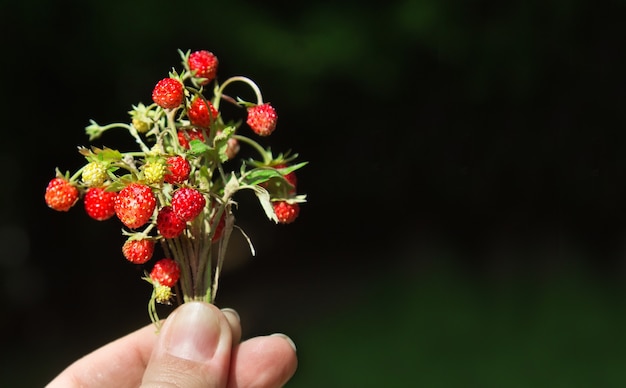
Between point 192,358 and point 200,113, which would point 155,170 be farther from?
point 192,358

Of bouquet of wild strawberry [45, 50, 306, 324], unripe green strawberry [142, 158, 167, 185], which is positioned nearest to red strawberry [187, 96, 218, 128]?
bouquet of wild strawberry [45, 50, 306, 324]

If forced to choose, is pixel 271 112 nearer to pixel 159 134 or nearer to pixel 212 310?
pixel 159 134

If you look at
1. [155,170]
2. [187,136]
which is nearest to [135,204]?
[155,170]

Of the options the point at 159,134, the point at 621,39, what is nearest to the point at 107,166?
the point at 159,134

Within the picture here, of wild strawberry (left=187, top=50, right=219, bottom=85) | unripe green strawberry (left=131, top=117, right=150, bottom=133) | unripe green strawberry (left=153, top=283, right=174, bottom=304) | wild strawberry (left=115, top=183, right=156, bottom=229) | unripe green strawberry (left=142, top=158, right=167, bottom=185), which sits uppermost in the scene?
wild strawberry (left=187, top=50, right=219, bottom=85)

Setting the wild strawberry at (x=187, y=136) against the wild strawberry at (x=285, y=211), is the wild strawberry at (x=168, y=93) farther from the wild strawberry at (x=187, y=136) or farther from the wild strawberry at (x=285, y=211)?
the wild strawberry at (x=285, y=211)

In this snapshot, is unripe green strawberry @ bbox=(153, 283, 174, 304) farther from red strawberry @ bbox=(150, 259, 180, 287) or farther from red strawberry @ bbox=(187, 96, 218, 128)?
red strawberry @ bbox=(187, 96, 218, 128)

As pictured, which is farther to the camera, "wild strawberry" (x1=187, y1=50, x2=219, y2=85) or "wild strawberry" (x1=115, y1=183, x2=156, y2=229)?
"wild strawberry" (x1=187, y1=50, x2=219, y2=85)

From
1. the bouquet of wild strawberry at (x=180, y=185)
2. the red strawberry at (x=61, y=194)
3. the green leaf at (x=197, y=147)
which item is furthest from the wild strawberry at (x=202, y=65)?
the red strawberry at (x=61, y=194)
